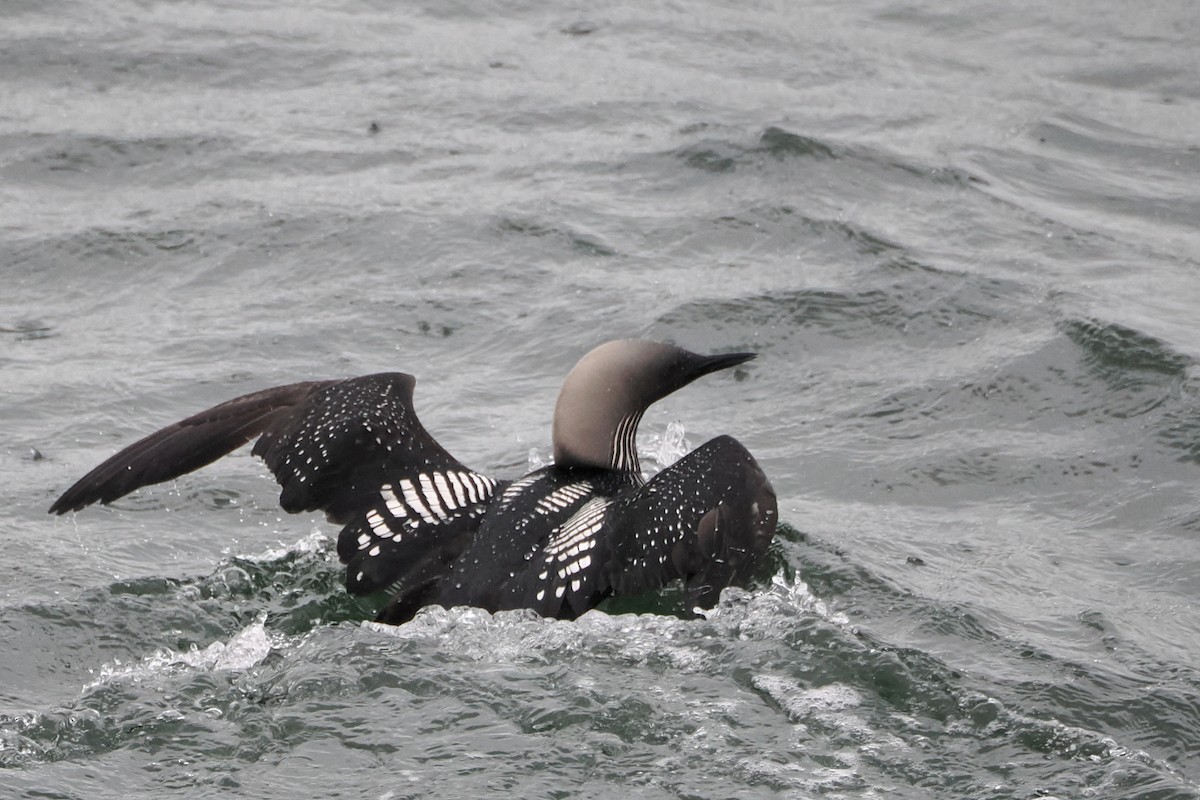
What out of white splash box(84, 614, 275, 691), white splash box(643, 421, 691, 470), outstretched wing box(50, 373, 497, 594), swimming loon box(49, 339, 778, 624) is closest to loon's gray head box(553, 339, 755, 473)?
swimming loon box(49, 339, 778, 624)

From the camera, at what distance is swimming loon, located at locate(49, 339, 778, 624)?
430cm

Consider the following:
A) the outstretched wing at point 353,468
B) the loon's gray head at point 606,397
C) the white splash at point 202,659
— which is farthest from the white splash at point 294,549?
the loon's gray head at point 606,397

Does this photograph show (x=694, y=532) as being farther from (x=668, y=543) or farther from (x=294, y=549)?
(x=294, y=549)

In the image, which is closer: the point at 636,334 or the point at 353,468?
the point at 353,468

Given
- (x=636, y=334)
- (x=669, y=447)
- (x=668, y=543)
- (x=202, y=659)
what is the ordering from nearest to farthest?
(x=202, y=659)
(x=668, y=543)
(x=669, y=447)
(x=636, y=334)

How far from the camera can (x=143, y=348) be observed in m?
6.27

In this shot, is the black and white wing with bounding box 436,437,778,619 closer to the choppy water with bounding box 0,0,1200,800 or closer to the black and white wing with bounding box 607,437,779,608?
the black and white wing with bounding box 607,437,779,608

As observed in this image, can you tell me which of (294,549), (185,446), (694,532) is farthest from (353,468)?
(694,532)

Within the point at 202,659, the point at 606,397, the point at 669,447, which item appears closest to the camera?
the point at 202,659

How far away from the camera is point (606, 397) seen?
4.81 m

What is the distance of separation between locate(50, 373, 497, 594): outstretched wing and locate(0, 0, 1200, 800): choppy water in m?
0.22

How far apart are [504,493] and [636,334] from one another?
188 centimetres

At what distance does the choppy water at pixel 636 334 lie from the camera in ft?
12.2

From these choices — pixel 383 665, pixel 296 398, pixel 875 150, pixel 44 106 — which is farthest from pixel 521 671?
pixel 44 106
